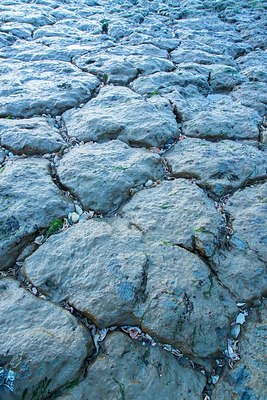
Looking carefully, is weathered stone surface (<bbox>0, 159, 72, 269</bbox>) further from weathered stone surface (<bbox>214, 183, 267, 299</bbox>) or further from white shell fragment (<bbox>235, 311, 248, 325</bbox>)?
white shell fragment (<bbox>235, 311, 248, 325</bbox>)

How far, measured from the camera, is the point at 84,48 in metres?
4.03

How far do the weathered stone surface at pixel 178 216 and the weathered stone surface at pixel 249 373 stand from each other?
43 cm

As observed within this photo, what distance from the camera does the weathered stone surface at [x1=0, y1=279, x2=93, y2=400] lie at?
1.27 meters

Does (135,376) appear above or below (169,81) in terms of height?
below

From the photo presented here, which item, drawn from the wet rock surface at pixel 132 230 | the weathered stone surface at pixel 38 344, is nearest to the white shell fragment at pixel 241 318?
the wet rock surface at pixel 132 230

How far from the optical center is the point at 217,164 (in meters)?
2.26

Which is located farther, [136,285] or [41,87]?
[41,87]

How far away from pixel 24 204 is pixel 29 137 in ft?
2.26

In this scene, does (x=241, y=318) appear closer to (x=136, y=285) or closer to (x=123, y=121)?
(x=136, y=285)

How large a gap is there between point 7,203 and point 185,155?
4.15 ft

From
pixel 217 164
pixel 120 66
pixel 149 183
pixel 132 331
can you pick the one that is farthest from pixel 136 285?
pixel 120 66

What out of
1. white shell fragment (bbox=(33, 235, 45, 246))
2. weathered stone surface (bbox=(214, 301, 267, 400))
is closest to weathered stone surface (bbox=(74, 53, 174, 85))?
white shell fragment (bbox=(33, 235, 45, 246))

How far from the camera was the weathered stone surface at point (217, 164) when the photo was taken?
7.06ft

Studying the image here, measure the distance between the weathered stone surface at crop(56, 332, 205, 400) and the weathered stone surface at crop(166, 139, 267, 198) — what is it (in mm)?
1080
